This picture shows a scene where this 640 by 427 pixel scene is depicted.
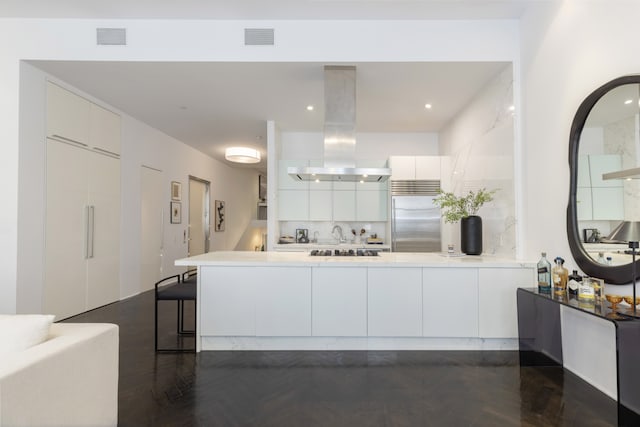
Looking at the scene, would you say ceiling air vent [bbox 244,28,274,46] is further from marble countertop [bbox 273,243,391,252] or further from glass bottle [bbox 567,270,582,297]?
glass bottle [bbox 567,270,582,297]

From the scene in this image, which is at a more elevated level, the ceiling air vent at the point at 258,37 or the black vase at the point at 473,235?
the ceiling air vent at the point at 258,37

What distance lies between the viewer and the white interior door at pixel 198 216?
7.43 metres

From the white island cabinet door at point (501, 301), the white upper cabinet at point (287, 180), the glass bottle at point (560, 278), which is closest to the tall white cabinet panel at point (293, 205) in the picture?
the white upper cabinet at point (287, 180)

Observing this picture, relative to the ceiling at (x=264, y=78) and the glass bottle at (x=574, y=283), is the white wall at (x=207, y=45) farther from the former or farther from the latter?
the glass bottle at (x=574, y=283)

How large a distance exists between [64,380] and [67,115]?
3.90 m

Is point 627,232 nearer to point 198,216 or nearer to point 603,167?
point 603,167

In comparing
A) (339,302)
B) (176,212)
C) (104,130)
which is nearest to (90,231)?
(104,130)

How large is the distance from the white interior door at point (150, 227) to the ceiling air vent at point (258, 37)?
11.0 ft

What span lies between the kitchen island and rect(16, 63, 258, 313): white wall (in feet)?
6.82

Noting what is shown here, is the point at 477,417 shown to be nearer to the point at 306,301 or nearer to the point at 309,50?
the point at 306,301

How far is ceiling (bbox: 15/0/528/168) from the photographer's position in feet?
10.6

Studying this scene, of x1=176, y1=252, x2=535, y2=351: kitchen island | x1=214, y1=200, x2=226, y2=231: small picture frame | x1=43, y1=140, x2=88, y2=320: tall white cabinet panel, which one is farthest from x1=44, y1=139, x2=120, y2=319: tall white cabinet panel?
x1=214, y1=200, x2=226, y2=231: small picture frame

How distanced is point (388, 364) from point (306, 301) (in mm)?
898

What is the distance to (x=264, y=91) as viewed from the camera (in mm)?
4211
